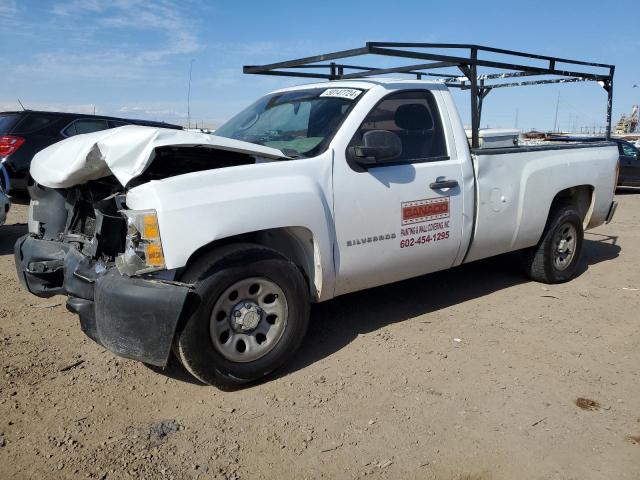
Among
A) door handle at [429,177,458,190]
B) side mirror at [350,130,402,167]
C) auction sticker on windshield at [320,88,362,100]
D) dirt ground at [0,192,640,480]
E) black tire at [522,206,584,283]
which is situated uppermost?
auction sticker on windshield at [320,88,362,100]

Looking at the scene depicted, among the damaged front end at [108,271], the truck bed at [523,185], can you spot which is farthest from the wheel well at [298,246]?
the truck bed at [523,185]

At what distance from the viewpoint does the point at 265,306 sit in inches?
139

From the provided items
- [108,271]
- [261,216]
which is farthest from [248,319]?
[108,271]

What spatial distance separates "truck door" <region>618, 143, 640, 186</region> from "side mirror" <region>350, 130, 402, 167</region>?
14.2m

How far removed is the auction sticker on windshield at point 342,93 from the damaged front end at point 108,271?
1.71 meters

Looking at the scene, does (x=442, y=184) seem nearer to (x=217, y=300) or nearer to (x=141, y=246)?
(x=217, y=300)

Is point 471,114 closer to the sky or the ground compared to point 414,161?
closer to the sky

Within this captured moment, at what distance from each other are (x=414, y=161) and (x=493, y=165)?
0.90 metres

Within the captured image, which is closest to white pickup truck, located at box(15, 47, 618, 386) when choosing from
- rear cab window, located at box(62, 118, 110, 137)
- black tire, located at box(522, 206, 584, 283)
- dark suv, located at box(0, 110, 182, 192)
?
black tire, located at box(522, 206, 584, 283)

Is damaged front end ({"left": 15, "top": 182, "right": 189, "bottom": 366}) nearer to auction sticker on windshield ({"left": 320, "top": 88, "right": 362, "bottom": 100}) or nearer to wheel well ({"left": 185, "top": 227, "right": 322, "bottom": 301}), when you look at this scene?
wheel well ({"left": 185, "top": 227, "right": 322, "bottom": 301})

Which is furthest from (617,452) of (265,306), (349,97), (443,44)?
(443,44)

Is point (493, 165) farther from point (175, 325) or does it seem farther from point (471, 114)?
point (175, 325)

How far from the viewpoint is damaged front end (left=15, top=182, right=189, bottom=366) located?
122 inches

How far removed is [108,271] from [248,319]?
894mm
